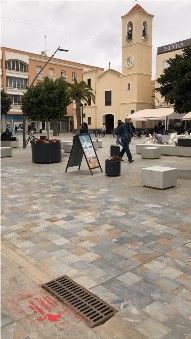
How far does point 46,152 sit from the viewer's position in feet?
45.8

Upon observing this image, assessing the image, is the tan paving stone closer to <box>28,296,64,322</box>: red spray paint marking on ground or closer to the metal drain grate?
the metal drain grate

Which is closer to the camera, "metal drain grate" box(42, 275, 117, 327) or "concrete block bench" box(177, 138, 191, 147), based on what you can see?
"metal drain grate" box(42, 275, 117, 327)

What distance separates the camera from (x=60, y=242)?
5.02 m

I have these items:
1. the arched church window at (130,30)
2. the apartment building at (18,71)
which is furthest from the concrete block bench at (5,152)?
the apartment building at (18,71)

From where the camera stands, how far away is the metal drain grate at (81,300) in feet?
10.6

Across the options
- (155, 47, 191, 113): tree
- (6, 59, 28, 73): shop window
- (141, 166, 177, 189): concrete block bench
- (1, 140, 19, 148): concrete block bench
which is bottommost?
(141, 166, 177, 189): concrete block bench

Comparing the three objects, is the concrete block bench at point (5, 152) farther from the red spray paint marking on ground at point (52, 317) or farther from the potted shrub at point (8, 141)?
the red spray paint marking on ground at point (52, 317)

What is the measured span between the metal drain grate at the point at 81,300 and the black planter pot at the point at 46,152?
1036cm

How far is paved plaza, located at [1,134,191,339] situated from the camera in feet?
10.1

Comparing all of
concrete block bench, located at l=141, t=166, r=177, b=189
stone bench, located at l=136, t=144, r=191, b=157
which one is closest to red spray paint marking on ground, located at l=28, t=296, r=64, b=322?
concrete block bench, located at l=141, t=166, r=177, b=189

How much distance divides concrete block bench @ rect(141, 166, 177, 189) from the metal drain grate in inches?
206

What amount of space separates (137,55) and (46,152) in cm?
3049

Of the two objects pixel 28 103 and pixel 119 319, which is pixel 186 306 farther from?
pixel 28 103

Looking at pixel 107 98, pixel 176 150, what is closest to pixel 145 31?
pixel 107 98
